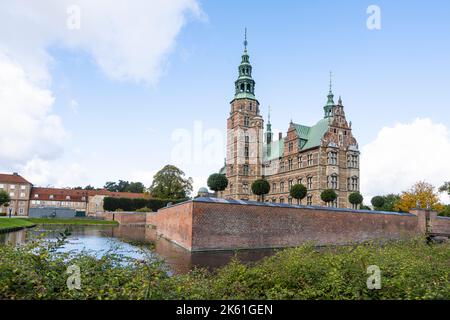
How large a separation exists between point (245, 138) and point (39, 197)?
165 ft

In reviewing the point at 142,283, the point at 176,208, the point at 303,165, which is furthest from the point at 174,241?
the point at 303,165

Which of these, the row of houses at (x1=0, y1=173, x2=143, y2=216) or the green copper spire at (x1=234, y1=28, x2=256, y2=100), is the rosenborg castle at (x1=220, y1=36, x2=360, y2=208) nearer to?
the green copper spire at (x1=234, y1=28, x2=256, y2=100)

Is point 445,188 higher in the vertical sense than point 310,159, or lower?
lower

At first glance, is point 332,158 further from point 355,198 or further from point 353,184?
point 355,198

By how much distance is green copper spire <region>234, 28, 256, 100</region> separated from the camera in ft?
180

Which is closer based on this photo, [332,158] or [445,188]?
[332,158]

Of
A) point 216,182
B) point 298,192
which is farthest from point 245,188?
point 298,192

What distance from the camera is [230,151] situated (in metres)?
56.6

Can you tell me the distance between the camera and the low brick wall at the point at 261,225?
1989 centimetres

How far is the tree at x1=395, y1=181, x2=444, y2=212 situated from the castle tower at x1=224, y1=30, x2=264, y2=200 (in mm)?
22204

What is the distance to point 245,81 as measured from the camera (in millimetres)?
55562
